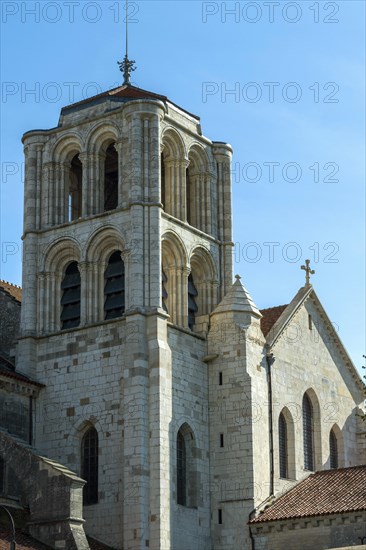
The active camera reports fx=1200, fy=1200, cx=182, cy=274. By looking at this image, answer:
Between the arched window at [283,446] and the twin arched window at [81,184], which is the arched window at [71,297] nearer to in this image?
the twin arched window at [81,184]

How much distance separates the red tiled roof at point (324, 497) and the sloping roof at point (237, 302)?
21.7 ft

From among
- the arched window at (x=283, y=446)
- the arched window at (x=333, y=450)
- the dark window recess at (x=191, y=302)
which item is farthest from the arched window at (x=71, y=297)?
the arched window at (x=333, y=450)

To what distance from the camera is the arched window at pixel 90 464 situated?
41844 mm

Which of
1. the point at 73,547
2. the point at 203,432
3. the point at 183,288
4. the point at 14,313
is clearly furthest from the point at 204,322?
the point at 73,547

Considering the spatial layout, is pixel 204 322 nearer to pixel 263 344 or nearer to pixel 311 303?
pixel 263 344

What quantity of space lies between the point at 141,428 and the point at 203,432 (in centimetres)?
355

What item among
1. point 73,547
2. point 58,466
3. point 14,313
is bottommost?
point 73,547

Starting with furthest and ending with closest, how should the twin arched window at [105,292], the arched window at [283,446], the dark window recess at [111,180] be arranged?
the dark window recess at [111,180] → the arched window at [283,446] → the twin arched window at [105,292]

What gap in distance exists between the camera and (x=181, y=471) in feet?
138

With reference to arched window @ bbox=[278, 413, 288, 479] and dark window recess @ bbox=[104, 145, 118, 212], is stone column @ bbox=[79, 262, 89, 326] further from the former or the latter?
arched window @ bbox=[278, 413, 288, 479]

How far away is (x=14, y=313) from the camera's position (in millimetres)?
47969

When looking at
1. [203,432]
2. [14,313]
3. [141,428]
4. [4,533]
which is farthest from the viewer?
[14,313]

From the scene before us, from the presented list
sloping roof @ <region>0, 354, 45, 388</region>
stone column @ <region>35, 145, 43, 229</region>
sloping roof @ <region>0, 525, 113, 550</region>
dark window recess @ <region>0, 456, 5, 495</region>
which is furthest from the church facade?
dark window recess @ <region>0, 456, 5, 495</region>

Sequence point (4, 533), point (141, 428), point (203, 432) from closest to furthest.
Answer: point (4, 533) < point (141, 428) < point (203, 432)
